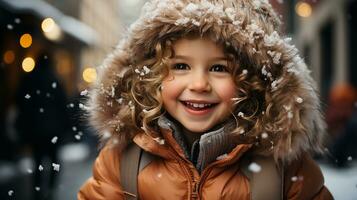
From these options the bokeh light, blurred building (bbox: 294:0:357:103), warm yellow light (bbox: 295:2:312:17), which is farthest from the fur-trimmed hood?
blurred building (bbox: 294:0:357:103)

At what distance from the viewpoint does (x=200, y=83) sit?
2.15 meters

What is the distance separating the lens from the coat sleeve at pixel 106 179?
7.53 feet

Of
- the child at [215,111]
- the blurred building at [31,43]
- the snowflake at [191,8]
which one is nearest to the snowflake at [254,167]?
the child at [215,111]

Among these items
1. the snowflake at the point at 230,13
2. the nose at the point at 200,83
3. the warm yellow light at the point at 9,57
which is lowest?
the warm yellow light at the point at 9,57

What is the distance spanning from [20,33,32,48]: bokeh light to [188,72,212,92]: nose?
632 centimetres

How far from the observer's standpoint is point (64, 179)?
191 inches

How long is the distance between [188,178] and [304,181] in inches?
16.3

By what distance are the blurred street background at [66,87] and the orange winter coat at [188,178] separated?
24 centimetres

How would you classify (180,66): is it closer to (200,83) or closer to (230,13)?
(200,83)

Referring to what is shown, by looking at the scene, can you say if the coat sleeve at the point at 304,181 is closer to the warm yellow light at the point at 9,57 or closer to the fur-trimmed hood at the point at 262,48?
the fur-trimmed hood at the point at 262,48

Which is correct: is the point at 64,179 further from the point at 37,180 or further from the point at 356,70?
the point at 356,70

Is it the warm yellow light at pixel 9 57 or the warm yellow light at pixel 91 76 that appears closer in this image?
the warm yellow light at pixel 91 76

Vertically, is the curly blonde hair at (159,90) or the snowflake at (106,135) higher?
the curly blonde hair at (159,90)

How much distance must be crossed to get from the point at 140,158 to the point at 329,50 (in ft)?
36.8
